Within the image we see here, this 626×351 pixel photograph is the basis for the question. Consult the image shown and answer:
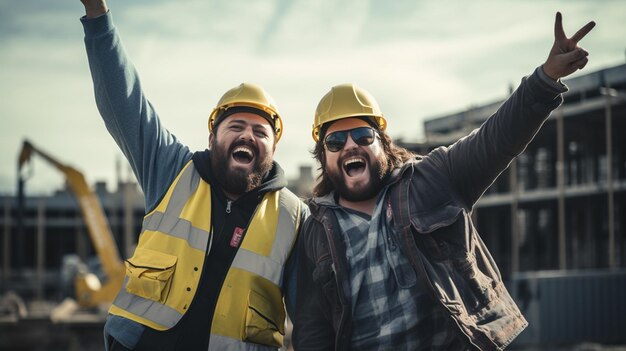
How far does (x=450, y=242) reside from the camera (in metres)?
4.06

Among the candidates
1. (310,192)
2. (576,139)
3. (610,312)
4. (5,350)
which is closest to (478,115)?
(576,139)

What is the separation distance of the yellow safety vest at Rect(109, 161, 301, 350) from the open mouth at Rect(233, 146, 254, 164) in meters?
0.28

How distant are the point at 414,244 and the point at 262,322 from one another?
1.16 meters

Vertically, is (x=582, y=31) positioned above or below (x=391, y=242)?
above

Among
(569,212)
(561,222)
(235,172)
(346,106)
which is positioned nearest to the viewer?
(346,106)

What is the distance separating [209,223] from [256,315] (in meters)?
0.67

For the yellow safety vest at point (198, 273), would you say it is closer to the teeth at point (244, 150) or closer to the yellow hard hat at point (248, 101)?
the teeth at point (244, 150)

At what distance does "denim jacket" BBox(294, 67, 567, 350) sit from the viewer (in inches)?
152

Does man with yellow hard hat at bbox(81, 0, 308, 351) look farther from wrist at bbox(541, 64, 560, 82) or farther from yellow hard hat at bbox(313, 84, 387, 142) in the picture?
wrist at bbox(541, 64, 560, 82)

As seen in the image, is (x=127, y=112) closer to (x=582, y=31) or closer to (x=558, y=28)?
(x=558, y=28)

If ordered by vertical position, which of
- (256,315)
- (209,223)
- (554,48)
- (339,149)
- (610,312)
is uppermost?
(554,48)

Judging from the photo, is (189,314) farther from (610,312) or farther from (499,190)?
(499,190)

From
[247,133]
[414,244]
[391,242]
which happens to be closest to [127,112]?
[247,133]

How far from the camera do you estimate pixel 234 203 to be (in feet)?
15.8
